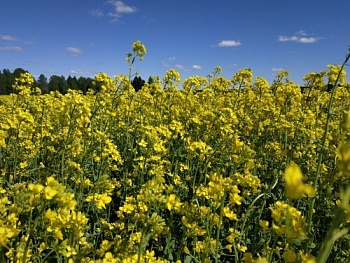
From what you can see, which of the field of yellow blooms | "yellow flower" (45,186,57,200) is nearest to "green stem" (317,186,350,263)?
the field of yellow blooms

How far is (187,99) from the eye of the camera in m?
6.92

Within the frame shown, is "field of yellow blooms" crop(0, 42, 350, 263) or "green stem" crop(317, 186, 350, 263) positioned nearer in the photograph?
"green stem" crop(317, 186, 350, 263)

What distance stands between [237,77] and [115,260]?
4.81m

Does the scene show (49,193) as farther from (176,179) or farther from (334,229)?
(176,179)

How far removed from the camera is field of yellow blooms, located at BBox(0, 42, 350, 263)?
1567 millimetres

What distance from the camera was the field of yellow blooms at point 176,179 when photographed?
1567 millimetres

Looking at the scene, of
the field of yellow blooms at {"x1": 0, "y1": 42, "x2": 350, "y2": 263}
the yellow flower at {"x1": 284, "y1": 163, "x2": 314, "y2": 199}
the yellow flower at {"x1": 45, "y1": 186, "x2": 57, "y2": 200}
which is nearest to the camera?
the yellow flower at {"x1": 284, "y1": 163, "x2": 314, "y2": 199}

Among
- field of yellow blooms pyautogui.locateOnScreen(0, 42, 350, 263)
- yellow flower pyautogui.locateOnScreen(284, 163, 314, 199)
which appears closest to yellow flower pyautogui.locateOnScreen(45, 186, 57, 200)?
field of yellow blooms pyautogui.locateOnScreen(0, 42, 350, 263)

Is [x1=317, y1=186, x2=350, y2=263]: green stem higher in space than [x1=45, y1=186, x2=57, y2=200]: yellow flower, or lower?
higher

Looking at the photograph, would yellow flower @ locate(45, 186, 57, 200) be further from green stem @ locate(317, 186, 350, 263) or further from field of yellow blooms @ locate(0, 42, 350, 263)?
green stem @ locate(317, 186, 350, 263)

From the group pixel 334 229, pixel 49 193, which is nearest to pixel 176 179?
pixel 49 193

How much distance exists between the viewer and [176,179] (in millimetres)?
3285

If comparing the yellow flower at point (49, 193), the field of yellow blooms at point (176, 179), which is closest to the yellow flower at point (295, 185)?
the field of yellow blooms at point (176, 179)

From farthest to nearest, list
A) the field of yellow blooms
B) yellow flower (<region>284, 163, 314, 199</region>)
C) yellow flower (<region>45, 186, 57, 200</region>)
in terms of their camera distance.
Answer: the field of yellow blooms < yellow flower (<region>45, 186, 57, 200</region>) < yellow flower (<region>284, 163, 314, 199</region>)
